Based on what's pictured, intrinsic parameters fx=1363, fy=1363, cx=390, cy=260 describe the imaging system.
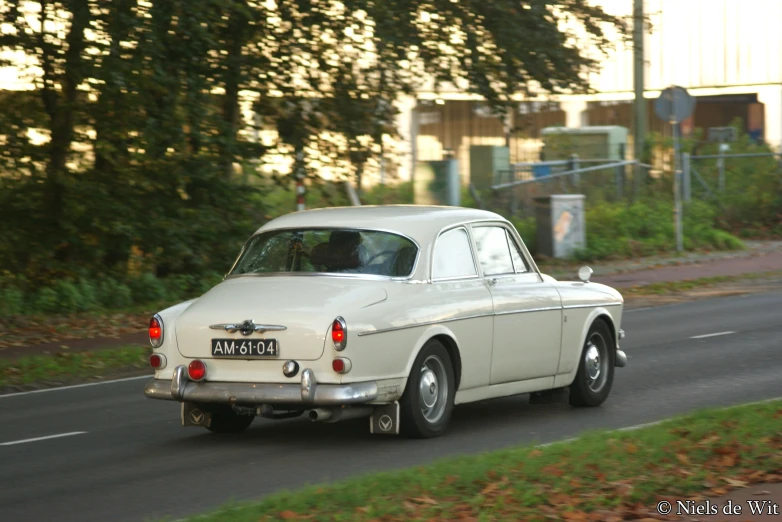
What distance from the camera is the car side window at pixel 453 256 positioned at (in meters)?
9.77

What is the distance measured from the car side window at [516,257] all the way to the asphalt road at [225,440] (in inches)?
45.4

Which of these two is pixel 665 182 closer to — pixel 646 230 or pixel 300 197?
pixel 646 230

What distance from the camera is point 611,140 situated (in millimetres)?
36781

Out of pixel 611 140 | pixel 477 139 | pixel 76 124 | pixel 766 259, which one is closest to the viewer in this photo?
pixel 76 124

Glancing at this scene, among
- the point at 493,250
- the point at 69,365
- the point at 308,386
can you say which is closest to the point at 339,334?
the point at 308,386

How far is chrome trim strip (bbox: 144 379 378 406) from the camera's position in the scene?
8.59 metres

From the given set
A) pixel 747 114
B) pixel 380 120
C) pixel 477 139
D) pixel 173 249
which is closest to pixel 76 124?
pixel 173 249

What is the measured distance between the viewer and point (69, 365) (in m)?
14.7

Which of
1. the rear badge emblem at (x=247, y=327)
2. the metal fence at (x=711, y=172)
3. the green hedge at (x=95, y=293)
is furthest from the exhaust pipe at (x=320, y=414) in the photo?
Answer: the metal fence at (x=711, y=172)

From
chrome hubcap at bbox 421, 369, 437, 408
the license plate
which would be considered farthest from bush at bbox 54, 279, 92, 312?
chrome hubcap at bbox 421, 369, 437, 408

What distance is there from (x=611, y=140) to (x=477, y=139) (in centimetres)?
1585

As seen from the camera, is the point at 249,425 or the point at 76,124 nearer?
the point at 249,425

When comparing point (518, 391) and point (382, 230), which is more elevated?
point (382, 230)

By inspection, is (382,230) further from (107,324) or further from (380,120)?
(380,120)
